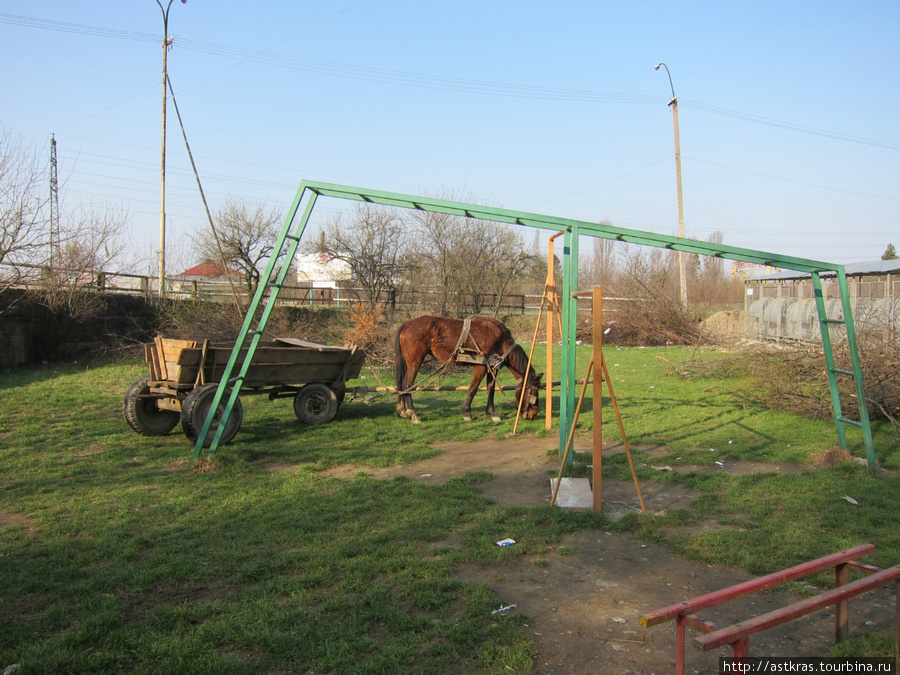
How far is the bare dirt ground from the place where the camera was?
11.0ft

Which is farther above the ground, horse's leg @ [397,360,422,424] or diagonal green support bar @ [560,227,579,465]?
diagonal green support bar @ [560,227,579,465]

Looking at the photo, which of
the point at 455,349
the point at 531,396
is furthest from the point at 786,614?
the point at 455,349

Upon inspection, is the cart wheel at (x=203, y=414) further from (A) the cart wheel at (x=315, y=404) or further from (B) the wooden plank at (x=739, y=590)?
(B) the wooden plank at (x=739, y=590)

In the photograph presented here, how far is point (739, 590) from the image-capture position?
299 centimetres

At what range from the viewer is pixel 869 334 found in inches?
386

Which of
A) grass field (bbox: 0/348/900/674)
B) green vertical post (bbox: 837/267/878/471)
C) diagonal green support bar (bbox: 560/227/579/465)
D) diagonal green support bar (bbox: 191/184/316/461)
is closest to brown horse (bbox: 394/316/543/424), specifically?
grass field (bbox: 0/348/900/674)

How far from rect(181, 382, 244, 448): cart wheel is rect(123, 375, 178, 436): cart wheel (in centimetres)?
104

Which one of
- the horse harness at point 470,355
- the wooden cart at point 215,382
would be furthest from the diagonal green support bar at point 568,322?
the wooden cart at point 215,382

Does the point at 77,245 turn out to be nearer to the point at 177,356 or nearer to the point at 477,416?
the point at 177,356

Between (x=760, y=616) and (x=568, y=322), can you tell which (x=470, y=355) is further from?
(x=760, y=616)

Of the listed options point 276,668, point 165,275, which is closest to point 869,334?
point 276,668

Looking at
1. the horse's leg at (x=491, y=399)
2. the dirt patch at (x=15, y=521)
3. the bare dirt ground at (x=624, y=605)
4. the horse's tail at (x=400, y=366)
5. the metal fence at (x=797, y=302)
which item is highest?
the metal fence at (x=797, y=302)

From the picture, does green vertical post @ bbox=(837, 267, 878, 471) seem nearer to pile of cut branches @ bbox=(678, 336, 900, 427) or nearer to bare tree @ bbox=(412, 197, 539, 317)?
pile of cut branches @ bbox=(678, 336, 900, 427)

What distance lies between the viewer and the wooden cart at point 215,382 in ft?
25.6
